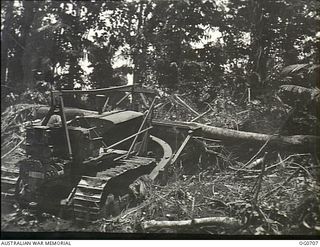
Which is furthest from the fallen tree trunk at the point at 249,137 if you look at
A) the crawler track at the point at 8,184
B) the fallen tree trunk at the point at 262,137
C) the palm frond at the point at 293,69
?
the crawler track at the point at 8,184

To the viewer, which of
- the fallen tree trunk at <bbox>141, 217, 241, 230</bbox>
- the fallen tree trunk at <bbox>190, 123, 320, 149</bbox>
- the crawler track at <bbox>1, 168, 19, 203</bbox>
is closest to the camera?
the crawler track at <bbox>1, 168, 19, 203</bbox>

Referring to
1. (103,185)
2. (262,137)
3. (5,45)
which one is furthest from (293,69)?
(5,45)

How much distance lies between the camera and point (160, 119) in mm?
2023

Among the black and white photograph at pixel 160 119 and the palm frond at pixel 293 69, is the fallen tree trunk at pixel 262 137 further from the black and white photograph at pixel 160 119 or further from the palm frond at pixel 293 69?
the palm frond at pixel 293 69

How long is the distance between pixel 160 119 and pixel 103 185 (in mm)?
392

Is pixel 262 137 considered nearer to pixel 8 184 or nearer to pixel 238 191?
pixel 238 191

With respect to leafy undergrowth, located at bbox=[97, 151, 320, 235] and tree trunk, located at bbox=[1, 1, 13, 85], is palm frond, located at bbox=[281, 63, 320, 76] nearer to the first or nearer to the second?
leafy undergrowth, located at bbox=[97, 151, 320, 235]

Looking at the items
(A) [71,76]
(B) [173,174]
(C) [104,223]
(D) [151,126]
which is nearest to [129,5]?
(A) [71,76]

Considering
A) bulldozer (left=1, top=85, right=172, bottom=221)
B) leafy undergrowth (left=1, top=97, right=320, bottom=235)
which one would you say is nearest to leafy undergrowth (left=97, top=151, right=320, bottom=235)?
leafy undergrowth (left=1, top=97, right=320, bottom=235)

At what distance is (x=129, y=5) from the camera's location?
6.57 ft

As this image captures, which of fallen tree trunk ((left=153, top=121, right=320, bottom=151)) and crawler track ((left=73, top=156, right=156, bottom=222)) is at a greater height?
fallen tree trunk ((left=153, top=121, right=320, bottom=151))

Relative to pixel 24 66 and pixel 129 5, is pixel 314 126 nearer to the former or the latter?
pixel 129 5

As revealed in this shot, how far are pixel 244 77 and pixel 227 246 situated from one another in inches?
30.7

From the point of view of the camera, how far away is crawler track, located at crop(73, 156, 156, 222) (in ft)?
6.14
